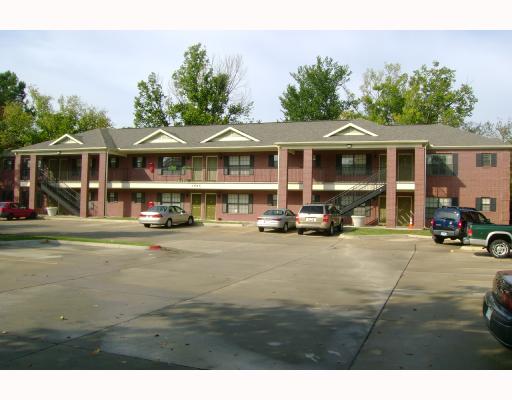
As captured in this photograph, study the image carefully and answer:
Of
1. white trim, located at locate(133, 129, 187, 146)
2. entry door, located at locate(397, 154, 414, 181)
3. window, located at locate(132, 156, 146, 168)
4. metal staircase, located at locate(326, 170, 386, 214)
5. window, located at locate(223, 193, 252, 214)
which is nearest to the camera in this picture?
metal staircase, located at locate(326, 170, 386, 214)

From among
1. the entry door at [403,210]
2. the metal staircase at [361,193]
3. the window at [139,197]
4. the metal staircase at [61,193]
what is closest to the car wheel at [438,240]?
the metal staircase at [361,193]

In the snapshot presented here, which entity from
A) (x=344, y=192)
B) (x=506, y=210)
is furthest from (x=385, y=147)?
(x=506, y=210)

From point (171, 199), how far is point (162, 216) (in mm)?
8993

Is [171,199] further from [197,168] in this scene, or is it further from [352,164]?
[352,164]

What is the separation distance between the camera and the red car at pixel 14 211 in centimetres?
3531

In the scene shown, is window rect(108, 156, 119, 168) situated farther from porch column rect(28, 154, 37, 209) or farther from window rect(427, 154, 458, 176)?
window rect(427, 154, 458, 176)

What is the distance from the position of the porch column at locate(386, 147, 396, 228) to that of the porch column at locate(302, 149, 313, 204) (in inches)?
200

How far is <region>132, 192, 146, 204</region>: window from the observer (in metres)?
38.3

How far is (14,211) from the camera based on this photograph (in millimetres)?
35781

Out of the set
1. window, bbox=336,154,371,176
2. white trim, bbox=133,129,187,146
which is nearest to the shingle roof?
white trim, bbox=133,129,187,146

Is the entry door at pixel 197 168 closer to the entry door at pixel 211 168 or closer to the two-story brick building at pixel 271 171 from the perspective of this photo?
the two-story brick building at pixel 271 171

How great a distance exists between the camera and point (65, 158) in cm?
4116

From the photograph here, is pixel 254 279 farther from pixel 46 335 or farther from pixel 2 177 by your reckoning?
pixel 2 177

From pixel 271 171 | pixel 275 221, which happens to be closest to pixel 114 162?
pixel 271 171
